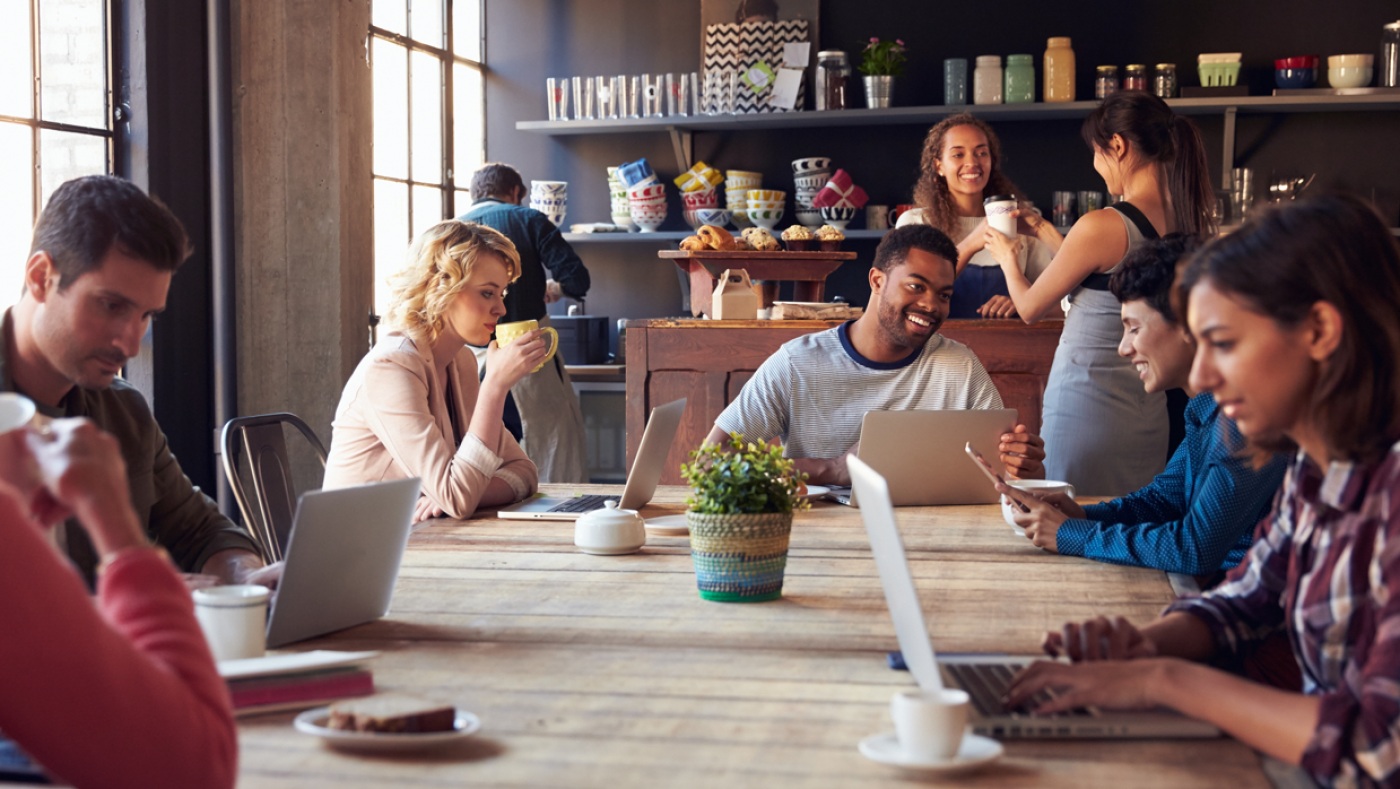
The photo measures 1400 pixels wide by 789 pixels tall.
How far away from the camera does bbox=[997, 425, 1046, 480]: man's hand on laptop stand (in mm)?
2672

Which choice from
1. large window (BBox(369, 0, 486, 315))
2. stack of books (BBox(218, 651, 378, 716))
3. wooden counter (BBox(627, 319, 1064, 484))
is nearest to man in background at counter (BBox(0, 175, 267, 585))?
stack of books (BBox(218, 651, 378, 716))

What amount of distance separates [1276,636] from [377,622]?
110 centimetres

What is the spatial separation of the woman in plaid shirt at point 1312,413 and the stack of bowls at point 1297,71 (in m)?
4.71

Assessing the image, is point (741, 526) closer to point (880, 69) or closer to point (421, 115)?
point (421, 115)

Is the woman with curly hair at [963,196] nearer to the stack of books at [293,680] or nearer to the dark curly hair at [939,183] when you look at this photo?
the dark curly hair at [939,183]

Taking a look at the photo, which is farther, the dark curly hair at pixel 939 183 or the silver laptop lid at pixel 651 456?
the dark curly hair at pixel 939 183

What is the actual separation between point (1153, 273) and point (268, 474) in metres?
1.82

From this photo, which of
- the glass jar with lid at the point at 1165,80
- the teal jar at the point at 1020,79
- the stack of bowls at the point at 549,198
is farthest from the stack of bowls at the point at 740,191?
the glass jar with lid at the point at 1165,80

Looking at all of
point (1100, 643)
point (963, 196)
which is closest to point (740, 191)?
point (963, 196)

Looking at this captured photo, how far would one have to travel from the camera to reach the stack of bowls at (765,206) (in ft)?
19.6

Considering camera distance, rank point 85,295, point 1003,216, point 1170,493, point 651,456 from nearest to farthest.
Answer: point 85,295
point 1170,493
point 651,456
point 1003,216

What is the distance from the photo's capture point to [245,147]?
4.27m

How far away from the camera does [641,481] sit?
263cm

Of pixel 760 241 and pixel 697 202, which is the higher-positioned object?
pixel 697 202
